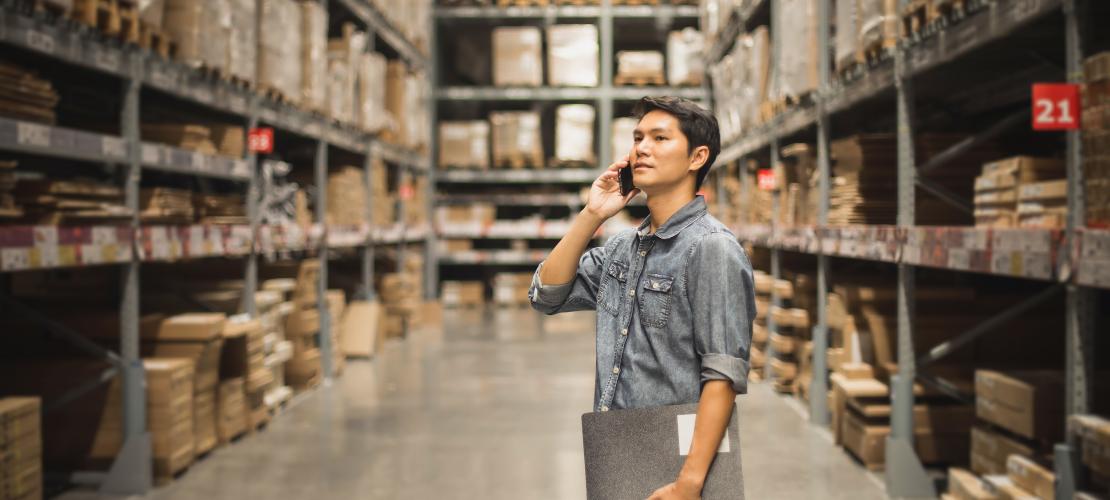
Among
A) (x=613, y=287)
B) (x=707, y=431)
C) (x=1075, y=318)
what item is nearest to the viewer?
(x=707, y=431)

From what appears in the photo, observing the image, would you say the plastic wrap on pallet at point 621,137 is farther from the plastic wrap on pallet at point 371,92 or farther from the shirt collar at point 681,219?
the shirt collar at point 681,219

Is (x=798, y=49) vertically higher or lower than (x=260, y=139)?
higher

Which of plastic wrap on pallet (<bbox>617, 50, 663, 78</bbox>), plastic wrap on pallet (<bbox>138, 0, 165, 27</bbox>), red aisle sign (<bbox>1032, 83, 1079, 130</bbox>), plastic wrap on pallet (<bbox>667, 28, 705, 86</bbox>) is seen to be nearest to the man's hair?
red aisle sign (<bbox>1032, 83, 1079, 130</bbox>)

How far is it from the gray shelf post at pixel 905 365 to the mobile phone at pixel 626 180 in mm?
2823

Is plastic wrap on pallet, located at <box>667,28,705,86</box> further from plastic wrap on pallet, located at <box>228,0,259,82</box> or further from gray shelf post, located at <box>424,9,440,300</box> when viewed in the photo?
plastic wrap on pallet, located at <box>228,0,259,82</box>

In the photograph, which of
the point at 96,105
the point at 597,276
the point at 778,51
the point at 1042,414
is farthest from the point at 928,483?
the point at 96,105

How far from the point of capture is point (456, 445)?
5.65m

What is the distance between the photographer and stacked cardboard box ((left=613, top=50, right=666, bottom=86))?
14.0m

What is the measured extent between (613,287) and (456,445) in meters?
3.87

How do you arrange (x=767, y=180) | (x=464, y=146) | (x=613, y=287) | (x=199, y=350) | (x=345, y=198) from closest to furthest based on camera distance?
1. (x=613, y=287)
2. (x=199, y=350)
3. (x=767, y=180)
4. (x=345, y=198)
5. (x=464, y=146)

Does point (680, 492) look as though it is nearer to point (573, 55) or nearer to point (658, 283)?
point (658, 283)

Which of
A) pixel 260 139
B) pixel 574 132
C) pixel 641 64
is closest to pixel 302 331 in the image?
pixel 260 139

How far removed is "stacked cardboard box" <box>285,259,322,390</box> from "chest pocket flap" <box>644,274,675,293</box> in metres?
5.90

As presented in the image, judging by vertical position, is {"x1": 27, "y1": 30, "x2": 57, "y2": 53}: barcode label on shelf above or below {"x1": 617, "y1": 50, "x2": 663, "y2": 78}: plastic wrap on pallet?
below
